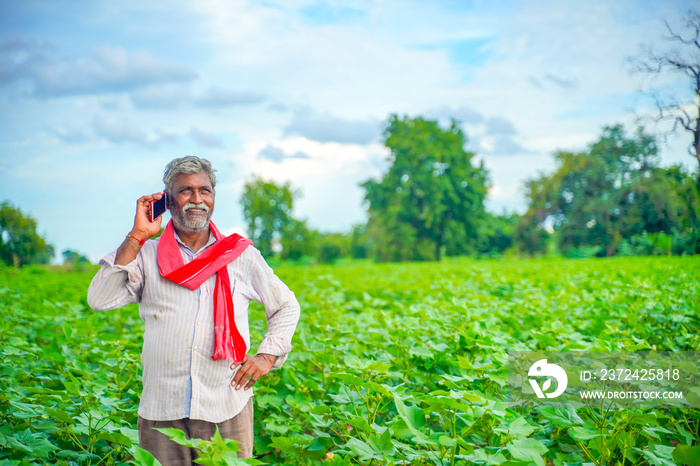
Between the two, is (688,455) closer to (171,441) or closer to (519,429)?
(519,429)

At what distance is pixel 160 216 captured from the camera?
2.23 metres

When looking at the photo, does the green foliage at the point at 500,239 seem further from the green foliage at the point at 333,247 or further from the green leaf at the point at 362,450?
the green leaf at the point at 362,450

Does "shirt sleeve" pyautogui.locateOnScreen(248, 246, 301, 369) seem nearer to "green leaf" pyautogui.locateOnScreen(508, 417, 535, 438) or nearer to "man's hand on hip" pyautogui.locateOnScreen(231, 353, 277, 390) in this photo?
"man's hand on hip" pyautogui.locateOnScreen(231, 353, 277, 390)

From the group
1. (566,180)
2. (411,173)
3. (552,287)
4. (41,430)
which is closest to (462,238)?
(411,173)

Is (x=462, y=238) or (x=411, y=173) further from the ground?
(x=411, y=173)

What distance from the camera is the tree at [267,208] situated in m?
45.8

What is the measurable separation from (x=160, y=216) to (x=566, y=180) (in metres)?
35.3

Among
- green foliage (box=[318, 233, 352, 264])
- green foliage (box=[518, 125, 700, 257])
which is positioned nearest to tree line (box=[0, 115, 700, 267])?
green foliage (box=[518, 125, 700, 257])

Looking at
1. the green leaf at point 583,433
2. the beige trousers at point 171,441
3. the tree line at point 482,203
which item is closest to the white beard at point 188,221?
the beige trousers at point 171,441

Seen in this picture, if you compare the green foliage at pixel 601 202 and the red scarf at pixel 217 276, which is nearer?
the red scarf at pixel 217 276

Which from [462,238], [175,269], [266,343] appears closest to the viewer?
[175,269]

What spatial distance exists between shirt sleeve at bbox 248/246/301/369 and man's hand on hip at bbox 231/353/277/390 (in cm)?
6

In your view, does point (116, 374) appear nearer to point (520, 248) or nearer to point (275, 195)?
point (520, 248)

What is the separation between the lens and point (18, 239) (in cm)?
1392
